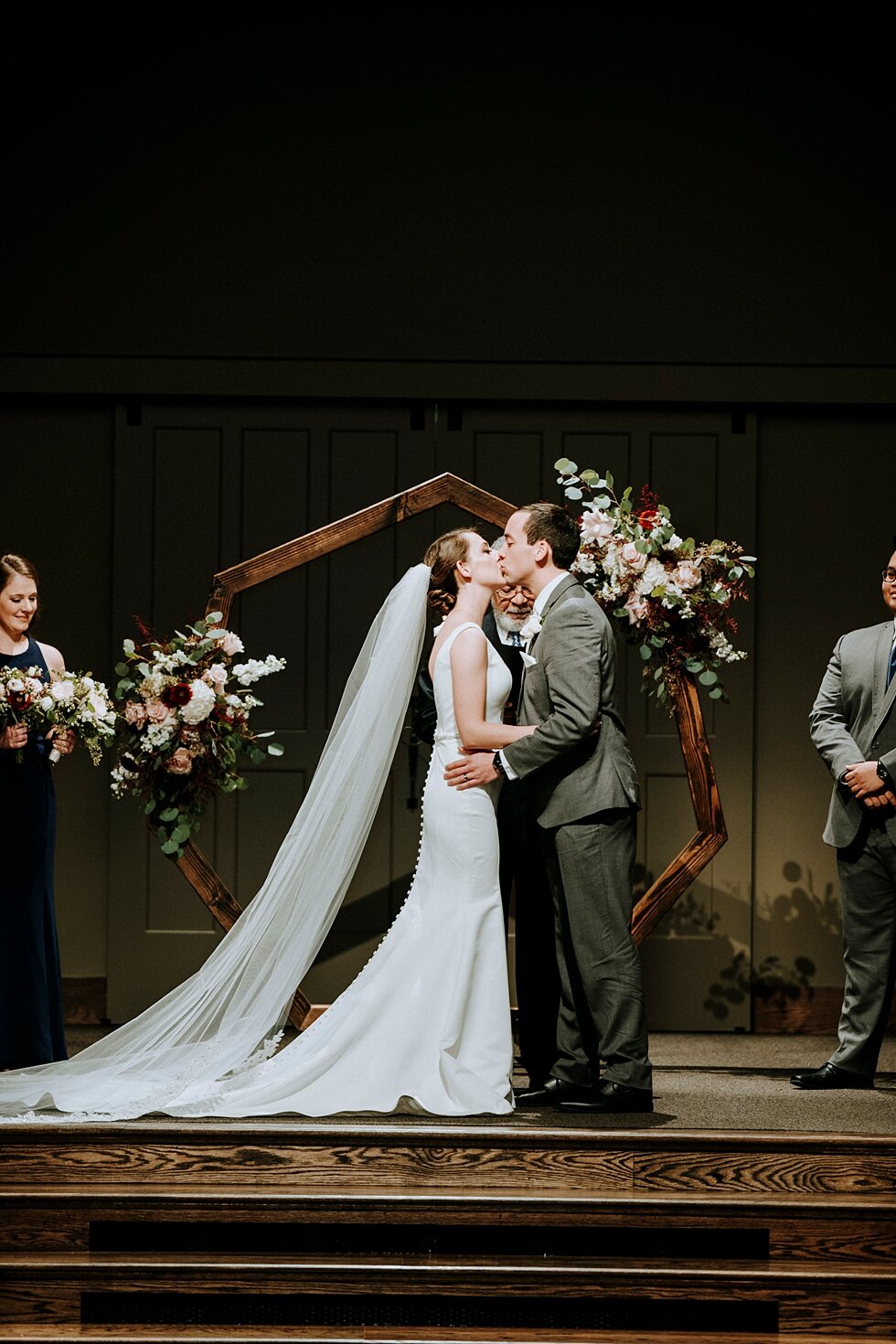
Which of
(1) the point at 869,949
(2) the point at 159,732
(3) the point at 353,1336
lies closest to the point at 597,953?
(1) the point at 869,949

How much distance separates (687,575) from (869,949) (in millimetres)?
1403

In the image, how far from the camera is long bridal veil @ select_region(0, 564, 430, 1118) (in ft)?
13.8

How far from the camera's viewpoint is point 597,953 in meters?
4.04

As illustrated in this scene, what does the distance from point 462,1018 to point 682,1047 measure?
180 centimetres

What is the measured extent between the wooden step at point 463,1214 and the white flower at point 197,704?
1.53 metres

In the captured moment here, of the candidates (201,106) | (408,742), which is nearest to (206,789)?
(408,742)

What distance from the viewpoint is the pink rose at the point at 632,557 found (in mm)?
4711

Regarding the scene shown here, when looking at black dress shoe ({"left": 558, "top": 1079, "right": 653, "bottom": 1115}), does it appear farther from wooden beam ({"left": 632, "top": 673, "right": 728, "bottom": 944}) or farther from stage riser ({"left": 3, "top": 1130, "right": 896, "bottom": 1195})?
wooden beam ({"left": 632, "top": 673, "right": 728, "bottom": 944})

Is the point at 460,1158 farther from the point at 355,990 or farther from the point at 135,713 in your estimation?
the point at 135,713

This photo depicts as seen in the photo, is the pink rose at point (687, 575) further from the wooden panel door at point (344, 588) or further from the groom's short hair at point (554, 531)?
the wooden panel door at point (344, 588)

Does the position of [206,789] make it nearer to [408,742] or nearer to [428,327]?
[408,742]

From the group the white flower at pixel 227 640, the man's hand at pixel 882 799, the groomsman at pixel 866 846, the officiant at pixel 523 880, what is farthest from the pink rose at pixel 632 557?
the white flower at pixel 227 640

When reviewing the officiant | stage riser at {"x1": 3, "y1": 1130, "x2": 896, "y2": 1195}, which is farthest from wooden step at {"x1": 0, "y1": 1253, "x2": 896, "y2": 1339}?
the officiant

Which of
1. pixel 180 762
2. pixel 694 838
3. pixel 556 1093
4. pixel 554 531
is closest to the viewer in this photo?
pixel 556 1093
